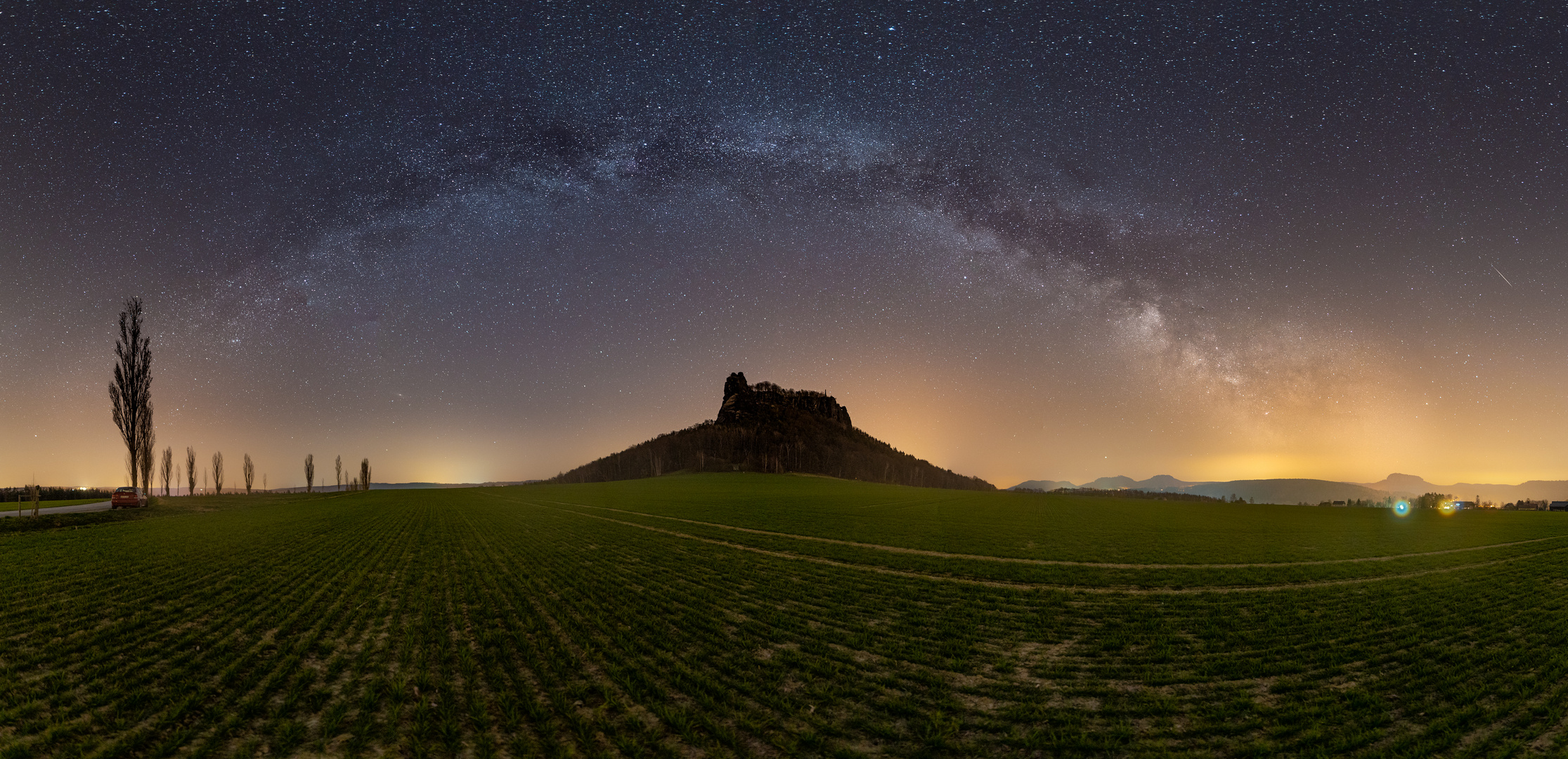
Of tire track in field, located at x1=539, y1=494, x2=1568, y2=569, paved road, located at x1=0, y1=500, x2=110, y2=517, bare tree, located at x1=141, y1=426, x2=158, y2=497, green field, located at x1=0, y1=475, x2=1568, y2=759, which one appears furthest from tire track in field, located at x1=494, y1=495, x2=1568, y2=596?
bare tree, located at x1=141, y1=426, x2=158, y2=497

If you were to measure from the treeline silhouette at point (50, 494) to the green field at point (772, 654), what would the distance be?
8012 centimetres

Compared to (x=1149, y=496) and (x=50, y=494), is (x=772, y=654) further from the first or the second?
(x=50, y=494)

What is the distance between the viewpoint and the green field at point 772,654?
7.88 metres

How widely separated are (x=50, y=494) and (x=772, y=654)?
142240 mm

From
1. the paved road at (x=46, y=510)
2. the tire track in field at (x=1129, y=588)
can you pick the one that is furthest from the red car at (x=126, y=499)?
the tire track in field at (x=1129, y=588)

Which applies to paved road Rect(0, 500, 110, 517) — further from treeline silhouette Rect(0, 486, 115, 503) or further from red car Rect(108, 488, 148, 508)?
treeline silhouette Rect(0, 486, 115, 503)

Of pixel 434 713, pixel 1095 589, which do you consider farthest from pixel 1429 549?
pixel 434 713

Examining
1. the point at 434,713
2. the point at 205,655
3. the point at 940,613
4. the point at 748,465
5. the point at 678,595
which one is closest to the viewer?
the point at 434,713

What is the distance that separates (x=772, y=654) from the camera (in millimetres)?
11320

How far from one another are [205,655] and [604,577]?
380 inches

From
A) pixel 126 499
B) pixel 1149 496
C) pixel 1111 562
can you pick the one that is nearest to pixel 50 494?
pixel 126 499

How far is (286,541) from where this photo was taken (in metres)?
29.1

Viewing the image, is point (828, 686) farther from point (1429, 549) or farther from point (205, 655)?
point (1429, 549)

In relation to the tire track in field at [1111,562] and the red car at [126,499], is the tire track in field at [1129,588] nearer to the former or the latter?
the tire track in field at [1111,562]
